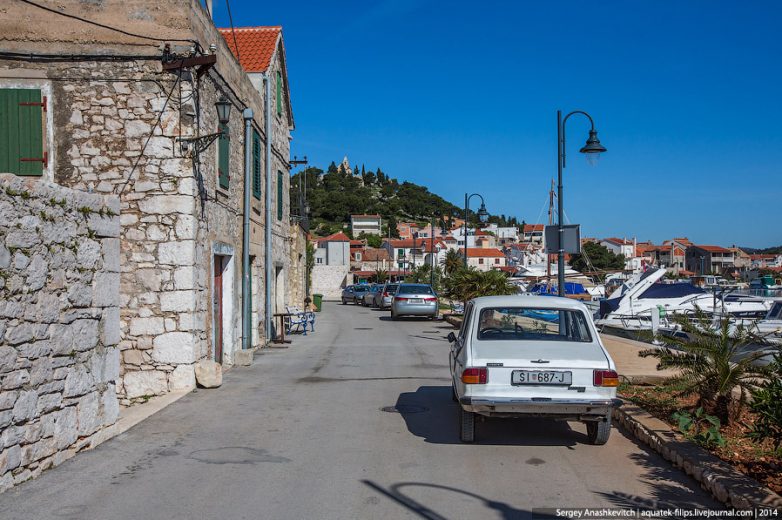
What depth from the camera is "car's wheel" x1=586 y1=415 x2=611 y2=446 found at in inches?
299

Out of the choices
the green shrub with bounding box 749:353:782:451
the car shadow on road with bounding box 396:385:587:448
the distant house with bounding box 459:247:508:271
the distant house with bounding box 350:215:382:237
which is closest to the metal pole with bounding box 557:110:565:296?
the car shadow on road with bounding box 396:385:587:448

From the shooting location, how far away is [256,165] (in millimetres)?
18547

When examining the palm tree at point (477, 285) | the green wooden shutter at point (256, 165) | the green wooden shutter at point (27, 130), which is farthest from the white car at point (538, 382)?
the palm tree at point (477, 285)

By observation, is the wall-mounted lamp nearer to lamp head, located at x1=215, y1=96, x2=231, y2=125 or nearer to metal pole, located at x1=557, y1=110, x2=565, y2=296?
lamp head, located at x1=215, y1=96, x2=231, y2=125

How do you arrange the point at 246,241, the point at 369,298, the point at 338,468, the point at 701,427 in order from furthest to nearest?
the point at 369,298 < the point at 246,241 < the point at 701,427 < the point at 338,468

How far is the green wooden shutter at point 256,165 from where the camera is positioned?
18266 millimetres

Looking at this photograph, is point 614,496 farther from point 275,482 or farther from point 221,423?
point 221,423

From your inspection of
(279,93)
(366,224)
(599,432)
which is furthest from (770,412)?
(366,224)

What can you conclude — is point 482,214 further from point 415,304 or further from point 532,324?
point 532,324

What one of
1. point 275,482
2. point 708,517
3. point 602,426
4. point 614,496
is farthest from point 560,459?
point 275,482

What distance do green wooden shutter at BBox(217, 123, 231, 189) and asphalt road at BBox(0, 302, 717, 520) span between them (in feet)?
16.3

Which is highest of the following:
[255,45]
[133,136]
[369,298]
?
[255,45]

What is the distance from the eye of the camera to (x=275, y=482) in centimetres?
616

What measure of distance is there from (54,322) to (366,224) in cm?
15973
